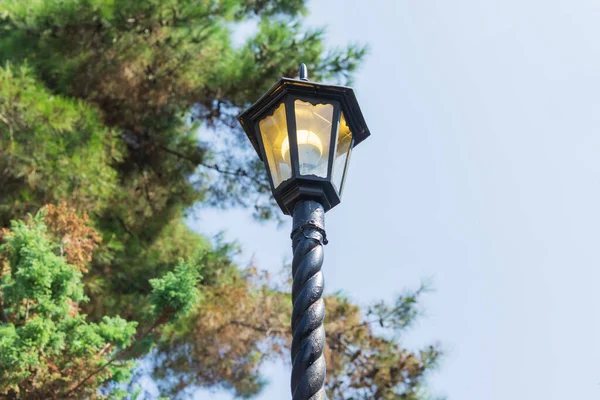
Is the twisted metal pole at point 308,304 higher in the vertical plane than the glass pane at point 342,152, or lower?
lower

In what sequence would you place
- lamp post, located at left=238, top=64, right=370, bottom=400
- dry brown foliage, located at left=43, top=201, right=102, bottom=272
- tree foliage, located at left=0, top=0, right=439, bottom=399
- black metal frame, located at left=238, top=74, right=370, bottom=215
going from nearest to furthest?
lamp post, located at left=238, top=64, right=370, bottom=400
black metal frame, located at left=238, top=74, right=370, bottom=215
dry brown foliage, located at left=43, top=201, right=102, bottom=272
tree foliage, located at left=0, top=0, right=439, bottom=399

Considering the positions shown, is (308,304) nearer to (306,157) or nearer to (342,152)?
(306,157)

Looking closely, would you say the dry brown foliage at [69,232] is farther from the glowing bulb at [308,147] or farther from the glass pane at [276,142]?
the glowing bulb at [308,147]

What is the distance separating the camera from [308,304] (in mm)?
2627

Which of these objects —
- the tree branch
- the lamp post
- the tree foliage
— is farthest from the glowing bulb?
the tree foliage

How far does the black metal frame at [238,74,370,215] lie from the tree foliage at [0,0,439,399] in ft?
9.01

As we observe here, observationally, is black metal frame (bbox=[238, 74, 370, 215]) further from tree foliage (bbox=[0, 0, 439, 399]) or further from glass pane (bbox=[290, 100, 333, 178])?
tree foliage (bbox=[0, 0, 439, 399])

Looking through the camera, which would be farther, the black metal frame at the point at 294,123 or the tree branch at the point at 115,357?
the tree branch at the point at 115,357

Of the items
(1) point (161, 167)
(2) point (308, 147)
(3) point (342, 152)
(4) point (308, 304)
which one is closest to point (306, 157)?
(2) point (308, 147)

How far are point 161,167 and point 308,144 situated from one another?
6214mm

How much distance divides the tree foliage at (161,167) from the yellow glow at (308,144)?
2903 mm

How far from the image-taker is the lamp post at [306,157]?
2.68m

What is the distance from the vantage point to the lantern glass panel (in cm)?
300

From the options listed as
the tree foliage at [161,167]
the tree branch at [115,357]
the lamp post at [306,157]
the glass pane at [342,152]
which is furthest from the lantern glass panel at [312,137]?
the tree foliage at [161,167]
